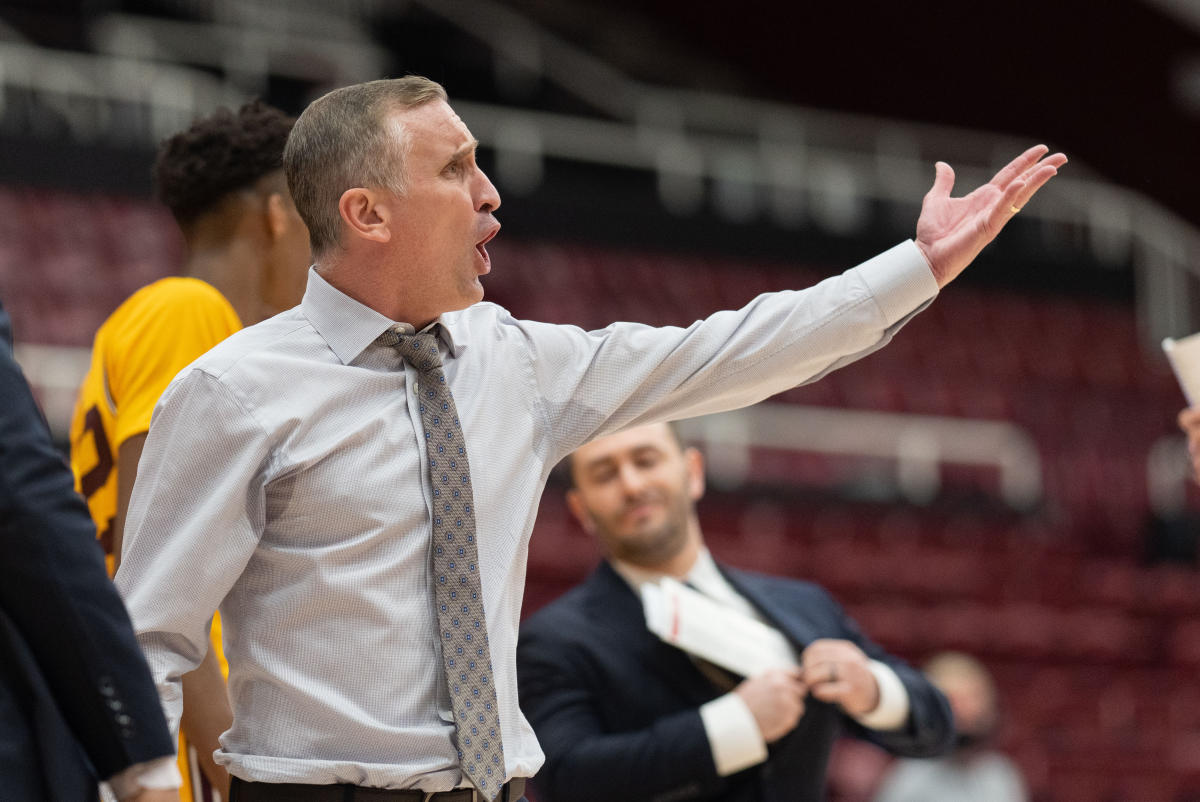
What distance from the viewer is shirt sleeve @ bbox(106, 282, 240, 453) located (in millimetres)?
2432

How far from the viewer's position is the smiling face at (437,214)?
2.06 metres

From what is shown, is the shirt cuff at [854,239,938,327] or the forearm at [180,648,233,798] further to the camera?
the forearm at [180,648,233,798]

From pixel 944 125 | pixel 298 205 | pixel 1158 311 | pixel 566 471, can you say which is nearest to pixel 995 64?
pixel 944 125

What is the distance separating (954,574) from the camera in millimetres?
8570

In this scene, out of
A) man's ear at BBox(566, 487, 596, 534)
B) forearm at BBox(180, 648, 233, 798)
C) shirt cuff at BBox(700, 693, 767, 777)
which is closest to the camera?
forearm at BBox(180, 648, 233, 798)

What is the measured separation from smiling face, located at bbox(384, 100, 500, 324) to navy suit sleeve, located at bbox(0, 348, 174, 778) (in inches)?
23.8

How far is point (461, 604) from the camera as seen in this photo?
77.3 inches

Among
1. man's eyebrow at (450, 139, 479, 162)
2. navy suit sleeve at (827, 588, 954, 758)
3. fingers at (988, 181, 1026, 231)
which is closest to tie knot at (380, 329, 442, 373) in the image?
man's eyebrow at (450, 139, 479, 162)

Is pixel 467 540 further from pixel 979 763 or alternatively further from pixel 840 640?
pixel 979 763

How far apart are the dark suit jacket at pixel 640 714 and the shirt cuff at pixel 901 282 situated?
1045 mm

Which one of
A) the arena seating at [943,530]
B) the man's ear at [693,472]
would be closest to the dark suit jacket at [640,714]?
the man's ear at [693,472]

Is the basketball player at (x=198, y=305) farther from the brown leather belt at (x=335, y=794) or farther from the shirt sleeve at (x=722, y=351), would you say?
the shirt sleeve at (x=722, y=351)

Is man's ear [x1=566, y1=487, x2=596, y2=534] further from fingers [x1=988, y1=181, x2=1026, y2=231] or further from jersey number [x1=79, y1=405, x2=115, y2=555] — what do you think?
fingers [x1=988, y1=181, x2=1026, y2=231]

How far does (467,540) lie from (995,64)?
1270 cm
